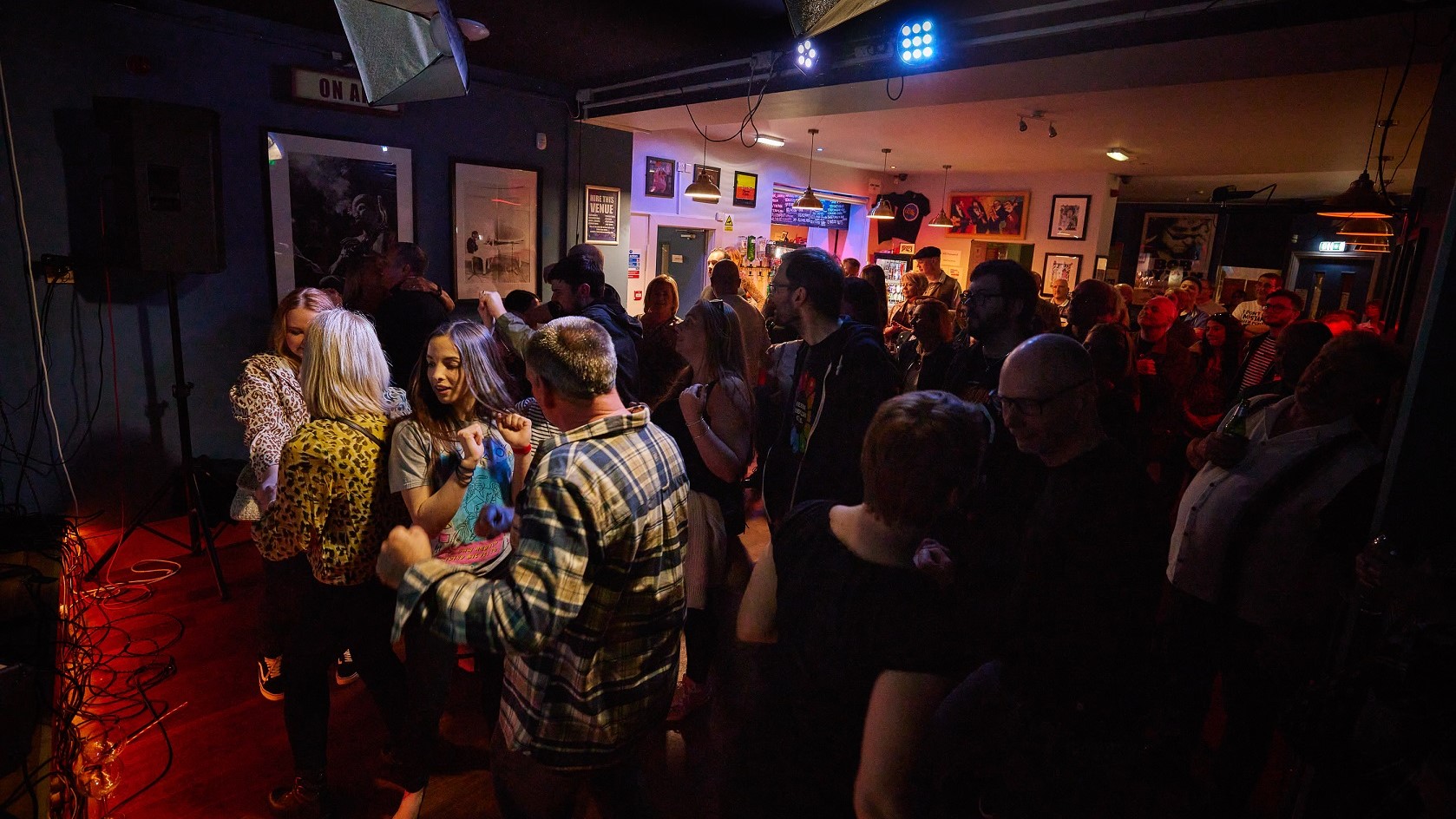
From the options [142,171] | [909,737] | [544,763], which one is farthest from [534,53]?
[909,737]

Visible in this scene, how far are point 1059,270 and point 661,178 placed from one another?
6235 mm

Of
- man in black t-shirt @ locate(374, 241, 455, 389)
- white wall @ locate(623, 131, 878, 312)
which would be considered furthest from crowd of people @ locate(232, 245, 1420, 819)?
white wall @ locate(623, 131, 878, 312)

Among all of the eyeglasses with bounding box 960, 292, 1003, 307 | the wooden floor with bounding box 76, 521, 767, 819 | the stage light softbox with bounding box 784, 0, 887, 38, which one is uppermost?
the stage light softbox with bounding box 784, 0, 887, 38

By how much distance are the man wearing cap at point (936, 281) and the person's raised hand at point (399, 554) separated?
15.5 ft

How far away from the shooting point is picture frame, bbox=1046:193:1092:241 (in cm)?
1004

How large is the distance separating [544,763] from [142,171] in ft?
12.1

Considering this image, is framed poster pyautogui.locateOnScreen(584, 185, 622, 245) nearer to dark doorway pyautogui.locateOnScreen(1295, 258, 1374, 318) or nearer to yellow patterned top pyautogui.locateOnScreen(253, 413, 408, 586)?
yellow patterned top pyautogui.locateOnScreen(253, 413, 408, 586)

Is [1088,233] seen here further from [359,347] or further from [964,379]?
[359,347]

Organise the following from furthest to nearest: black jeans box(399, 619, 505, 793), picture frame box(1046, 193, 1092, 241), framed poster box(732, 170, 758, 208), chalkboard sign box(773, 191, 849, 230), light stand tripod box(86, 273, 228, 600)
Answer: chalkboard sign box(773, 191, 849, 230) < picture frame box(1046, 193, 1092, 241) < framed poster box(732, 170, 758, 208) < light stand tripod box(86, 273, 228, 600) < black jeans box(399, 619, 505, 793)

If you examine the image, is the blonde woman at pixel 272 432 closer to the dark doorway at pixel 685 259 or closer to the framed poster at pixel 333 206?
the framed poster at pixel 333 206

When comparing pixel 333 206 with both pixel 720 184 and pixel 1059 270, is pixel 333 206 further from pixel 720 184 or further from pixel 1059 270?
pixel 1059 270

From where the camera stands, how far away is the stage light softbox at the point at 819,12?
1.75m

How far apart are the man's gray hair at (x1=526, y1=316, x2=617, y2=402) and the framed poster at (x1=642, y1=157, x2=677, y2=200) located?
6904mm

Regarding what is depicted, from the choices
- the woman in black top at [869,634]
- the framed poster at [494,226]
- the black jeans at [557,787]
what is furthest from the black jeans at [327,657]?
the framed poster at [494,226]
